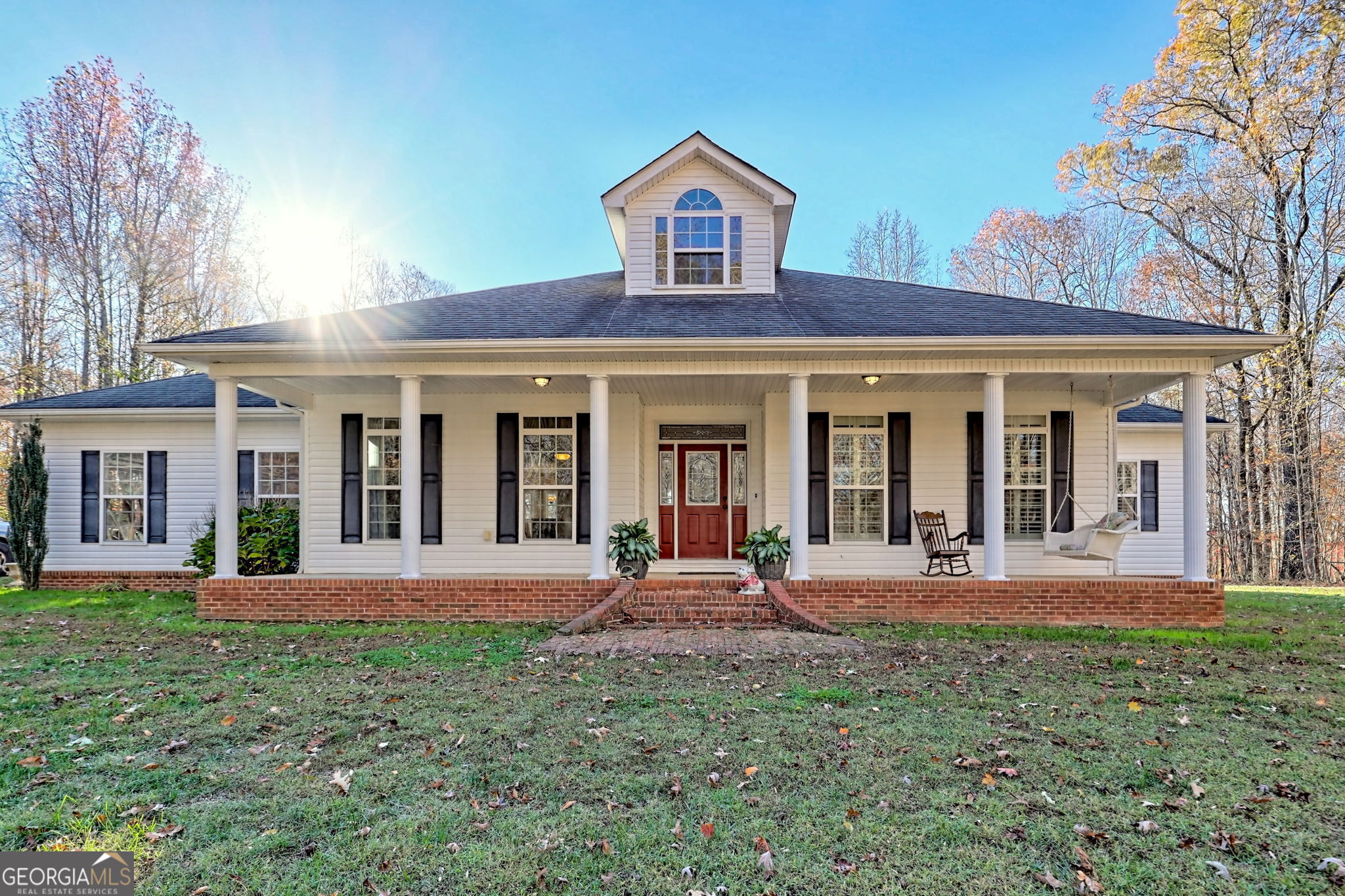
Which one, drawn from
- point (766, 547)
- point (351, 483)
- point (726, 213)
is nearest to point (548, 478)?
point (351, 483)

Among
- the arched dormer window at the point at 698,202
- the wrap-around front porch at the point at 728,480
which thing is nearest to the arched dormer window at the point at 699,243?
the arched dormer window at the point at 698,202

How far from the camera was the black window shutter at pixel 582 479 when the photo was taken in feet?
32.4

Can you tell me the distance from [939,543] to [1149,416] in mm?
5530

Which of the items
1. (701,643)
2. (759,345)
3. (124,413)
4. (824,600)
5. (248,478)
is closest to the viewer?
(701,643)

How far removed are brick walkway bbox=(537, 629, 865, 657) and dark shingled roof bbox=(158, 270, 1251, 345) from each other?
351 cm

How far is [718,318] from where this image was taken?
8586 millimetres

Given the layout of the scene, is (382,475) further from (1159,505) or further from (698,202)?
(1159,505)

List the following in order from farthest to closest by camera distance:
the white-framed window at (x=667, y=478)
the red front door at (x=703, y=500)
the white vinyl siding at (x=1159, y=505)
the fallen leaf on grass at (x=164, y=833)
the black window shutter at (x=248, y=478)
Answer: the white vinyl siding at (x=1159, y=505)
the black window shutter at (x=248, y=478)
the white-framed window at (x=667, y=478)
the red front door at (x=703, y=500)
the fallen leaf on grass at (x=164, y=833)

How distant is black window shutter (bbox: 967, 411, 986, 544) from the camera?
9656 millimetres

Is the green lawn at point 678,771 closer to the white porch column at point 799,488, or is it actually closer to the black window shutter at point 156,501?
the white porch column at point 799,488

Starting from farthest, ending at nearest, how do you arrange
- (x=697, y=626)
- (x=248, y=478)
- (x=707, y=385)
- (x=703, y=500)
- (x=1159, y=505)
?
(x=1159, y=505)
(x=248, y=478)
(x=703, y=500)
(x=707, y=385)
(x=697, y=626)

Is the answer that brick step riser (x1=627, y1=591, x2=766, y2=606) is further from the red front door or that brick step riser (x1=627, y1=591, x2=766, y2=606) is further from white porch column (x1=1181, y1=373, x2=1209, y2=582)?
white porch column (x1=1181, y1=373, x2=1209, y2=582)

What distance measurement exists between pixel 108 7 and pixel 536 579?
1693cm

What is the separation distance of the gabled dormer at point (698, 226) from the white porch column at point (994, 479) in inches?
141
